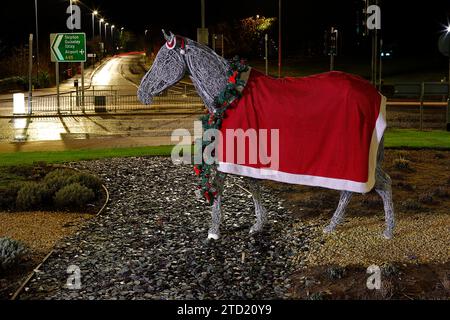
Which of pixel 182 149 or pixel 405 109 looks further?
pixel 405 109

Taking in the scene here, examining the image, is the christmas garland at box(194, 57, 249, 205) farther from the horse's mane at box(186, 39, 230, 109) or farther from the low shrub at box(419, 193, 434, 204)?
the low shrub at box(419, 193, 434, 204)

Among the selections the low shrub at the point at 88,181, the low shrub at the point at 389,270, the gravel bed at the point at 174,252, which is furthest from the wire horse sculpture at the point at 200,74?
the low shrub at the point at 88,181

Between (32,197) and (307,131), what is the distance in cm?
501

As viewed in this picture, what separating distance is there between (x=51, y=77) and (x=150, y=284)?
57.5 meters

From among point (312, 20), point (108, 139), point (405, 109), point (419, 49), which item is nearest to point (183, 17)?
point (312, 20)

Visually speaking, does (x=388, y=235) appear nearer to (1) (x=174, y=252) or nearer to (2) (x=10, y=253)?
(1) (x=174, y=252)

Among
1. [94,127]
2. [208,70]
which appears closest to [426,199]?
[208,70]

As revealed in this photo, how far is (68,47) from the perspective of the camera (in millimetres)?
32312

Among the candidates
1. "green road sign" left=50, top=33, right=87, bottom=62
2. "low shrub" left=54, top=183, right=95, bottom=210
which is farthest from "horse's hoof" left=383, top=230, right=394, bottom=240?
"green road sign" left=50, top=33, right=87, bottom=62

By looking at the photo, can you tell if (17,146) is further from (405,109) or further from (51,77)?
(51,77)

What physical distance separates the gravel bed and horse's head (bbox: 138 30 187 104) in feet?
6.26

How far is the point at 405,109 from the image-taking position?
108 feet

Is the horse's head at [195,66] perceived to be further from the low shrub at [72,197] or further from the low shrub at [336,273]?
the low shrub at [72,197]

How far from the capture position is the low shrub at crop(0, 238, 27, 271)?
727cm
